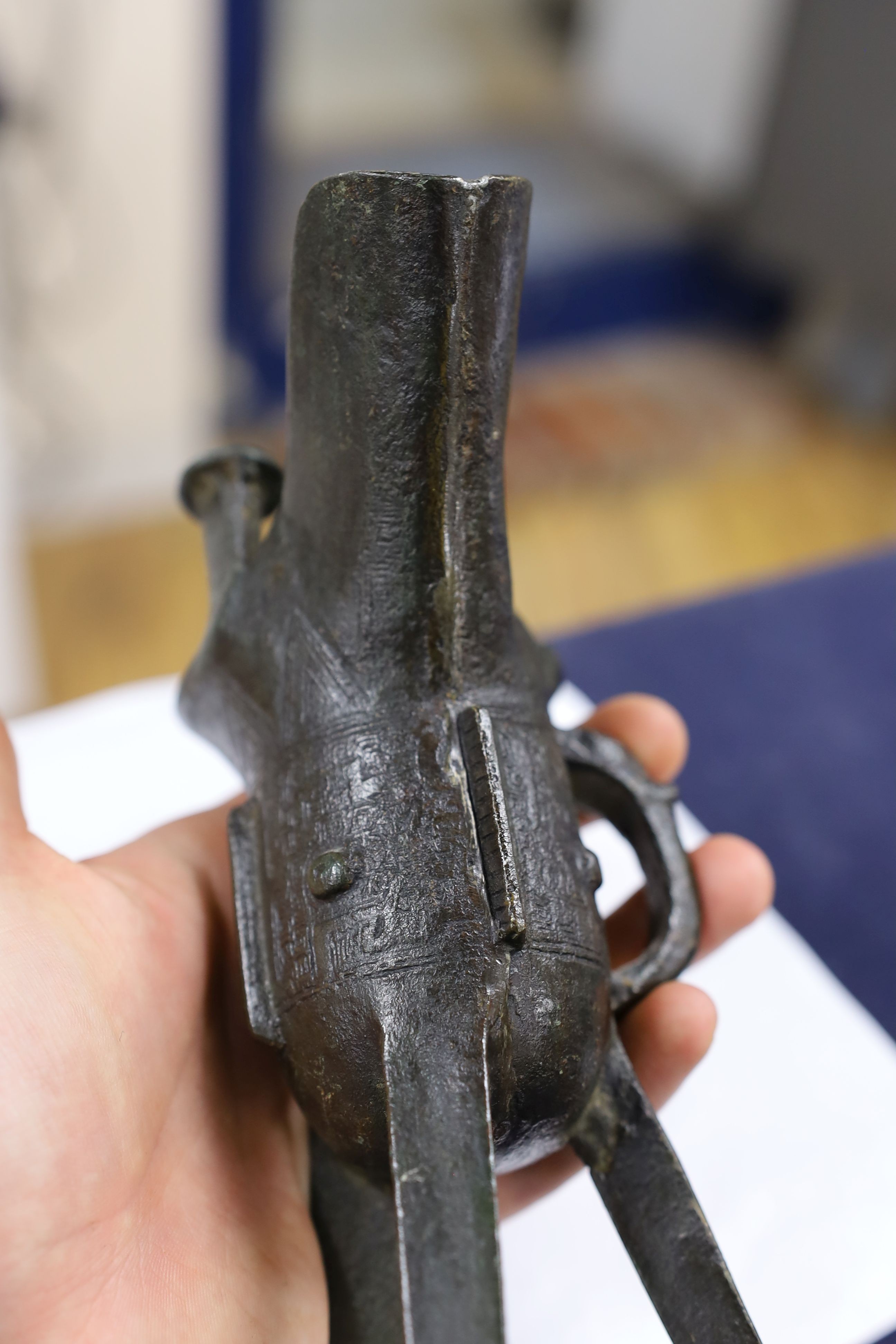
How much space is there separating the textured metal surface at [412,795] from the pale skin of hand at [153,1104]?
44mm

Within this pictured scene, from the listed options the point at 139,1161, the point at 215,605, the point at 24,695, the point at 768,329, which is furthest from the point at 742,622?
the point at 768,329

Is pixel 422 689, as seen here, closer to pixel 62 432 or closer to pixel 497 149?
pixel 62 432

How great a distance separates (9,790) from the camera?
572mm

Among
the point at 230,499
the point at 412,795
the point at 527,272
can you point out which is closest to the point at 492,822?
the point at 412,795

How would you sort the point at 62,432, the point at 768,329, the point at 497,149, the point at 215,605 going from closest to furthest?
the point at 215,605 < the point at 62,432 < the point at 497,149 < the point at 768,329

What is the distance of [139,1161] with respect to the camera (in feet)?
1.75

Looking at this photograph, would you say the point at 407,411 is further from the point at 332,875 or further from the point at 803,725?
the point at 803,725

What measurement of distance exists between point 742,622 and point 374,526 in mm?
596

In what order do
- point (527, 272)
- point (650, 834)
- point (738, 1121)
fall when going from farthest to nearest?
point (527, 272) < point (738, 1121) < point (650, 834)

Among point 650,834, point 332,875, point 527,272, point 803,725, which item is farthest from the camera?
point 527,272

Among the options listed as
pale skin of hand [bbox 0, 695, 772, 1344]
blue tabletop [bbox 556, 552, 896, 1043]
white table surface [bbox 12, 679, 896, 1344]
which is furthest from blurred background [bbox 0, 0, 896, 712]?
pale skin of hand [bbox 0, 695, 772, 1344]

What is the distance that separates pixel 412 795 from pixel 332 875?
46 mm

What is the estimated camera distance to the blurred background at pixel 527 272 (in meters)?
1.50

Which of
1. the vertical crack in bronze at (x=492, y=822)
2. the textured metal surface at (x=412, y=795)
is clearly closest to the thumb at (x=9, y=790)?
the textured metal surface at (x=412, y=795)
